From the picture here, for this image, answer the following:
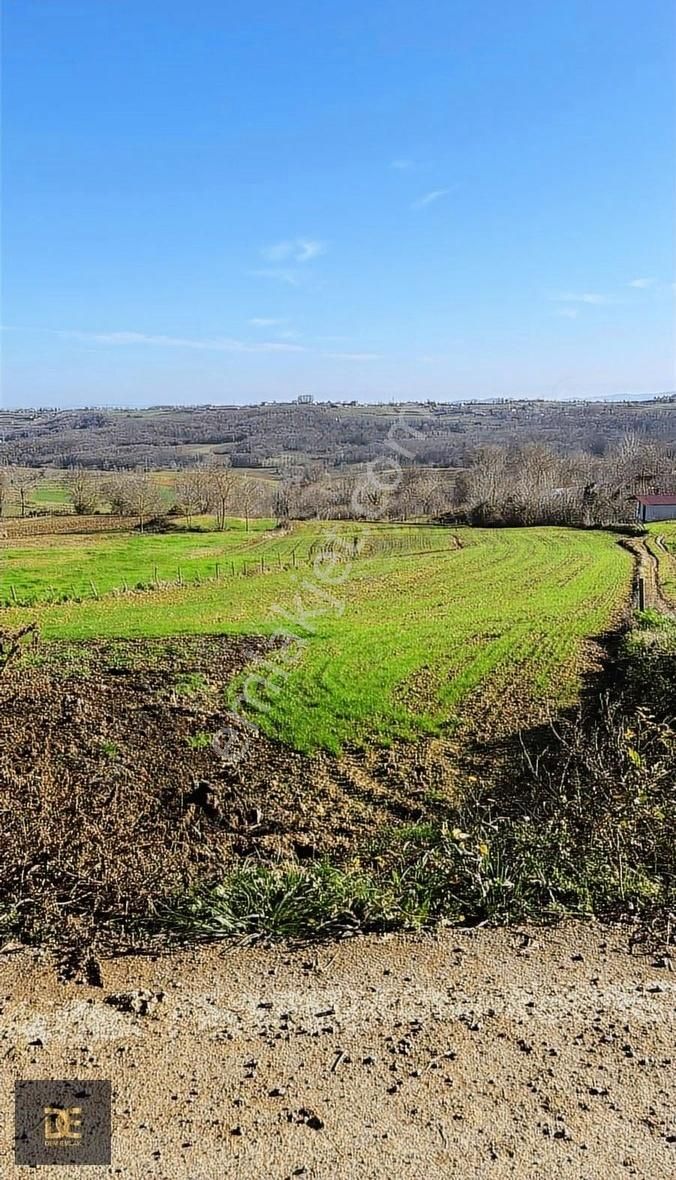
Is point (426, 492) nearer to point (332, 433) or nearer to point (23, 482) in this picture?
point (332, 433)

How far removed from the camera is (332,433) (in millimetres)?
76938

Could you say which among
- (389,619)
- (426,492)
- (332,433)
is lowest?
(389,619)

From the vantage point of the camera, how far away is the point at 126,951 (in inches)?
192

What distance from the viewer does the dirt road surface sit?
10.9ft

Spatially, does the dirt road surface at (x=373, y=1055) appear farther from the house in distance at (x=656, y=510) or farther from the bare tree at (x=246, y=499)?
the bare tree at (x=246, y=499)

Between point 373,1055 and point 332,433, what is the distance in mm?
75248

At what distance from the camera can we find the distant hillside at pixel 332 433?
70250 mm

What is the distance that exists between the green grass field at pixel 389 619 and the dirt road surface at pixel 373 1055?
5.92 m

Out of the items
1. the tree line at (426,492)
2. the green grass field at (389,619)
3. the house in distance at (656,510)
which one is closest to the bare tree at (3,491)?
the tree line at (426,492)

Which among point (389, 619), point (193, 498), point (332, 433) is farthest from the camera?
point (332, 433)

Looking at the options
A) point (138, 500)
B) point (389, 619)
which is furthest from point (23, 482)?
point (389, 619)

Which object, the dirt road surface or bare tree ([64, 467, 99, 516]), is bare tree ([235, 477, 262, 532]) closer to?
bare tree ([64, 467, 99, 516])

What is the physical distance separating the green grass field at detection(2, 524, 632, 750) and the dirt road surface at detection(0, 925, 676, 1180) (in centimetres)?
592

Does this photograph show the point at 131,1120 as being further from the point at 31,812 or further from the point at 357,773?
the point at 357,773
